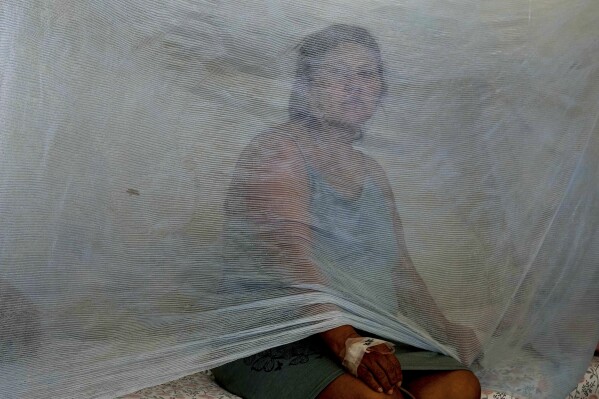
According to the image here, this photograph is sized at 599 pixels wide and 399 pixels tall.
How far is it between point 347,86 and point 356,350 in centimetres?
47

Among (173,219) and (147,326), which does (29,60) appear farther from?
(147,326)

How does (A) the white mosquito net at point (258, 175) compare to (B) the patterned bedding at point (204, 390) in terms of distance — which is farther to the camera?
(B) the patterned bedding at point (204, 390)

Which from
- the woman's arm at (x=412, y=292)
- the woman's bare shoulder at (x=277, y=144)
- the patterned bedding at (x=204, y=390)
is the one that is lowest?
the patterned bedding at (x=204, y=390)

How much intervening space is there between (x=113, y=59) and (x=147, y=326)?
0.47 m

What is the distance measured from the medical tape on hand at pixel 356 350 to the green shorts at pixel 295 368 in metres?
0.02

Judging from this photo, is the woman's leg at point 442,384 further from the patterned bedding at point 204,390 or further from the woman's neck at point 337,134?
the woman's neck at point 337,134

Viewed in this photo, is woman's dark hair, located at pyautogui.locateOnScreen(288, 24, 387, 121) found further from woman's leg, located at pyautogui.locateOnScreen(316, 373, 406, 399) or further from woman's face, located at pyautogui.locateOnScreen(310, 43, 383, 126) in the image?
woman's leg, located at pyautogui.locateOnScreen(316, 373, 406, 399)

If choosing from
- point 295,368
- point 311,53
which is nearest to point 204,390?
point 295,368

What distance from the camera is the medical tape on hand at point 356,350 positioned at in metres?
1.59

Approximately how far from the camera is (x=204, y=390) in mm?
1723

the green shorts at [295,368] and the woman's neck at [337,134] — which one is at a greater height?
the woman's neck at [337,134]

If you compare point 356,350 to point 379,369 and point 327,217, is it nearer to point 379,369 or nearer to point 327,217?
point 379,369

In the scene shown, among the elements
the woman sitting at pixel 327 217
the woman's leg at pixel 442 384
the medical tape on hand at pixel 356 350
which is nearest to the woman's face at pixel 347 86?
the woman sitting at pixel 327 217

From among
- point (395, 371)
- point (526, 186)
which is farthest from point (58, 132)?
point (526, 186)
